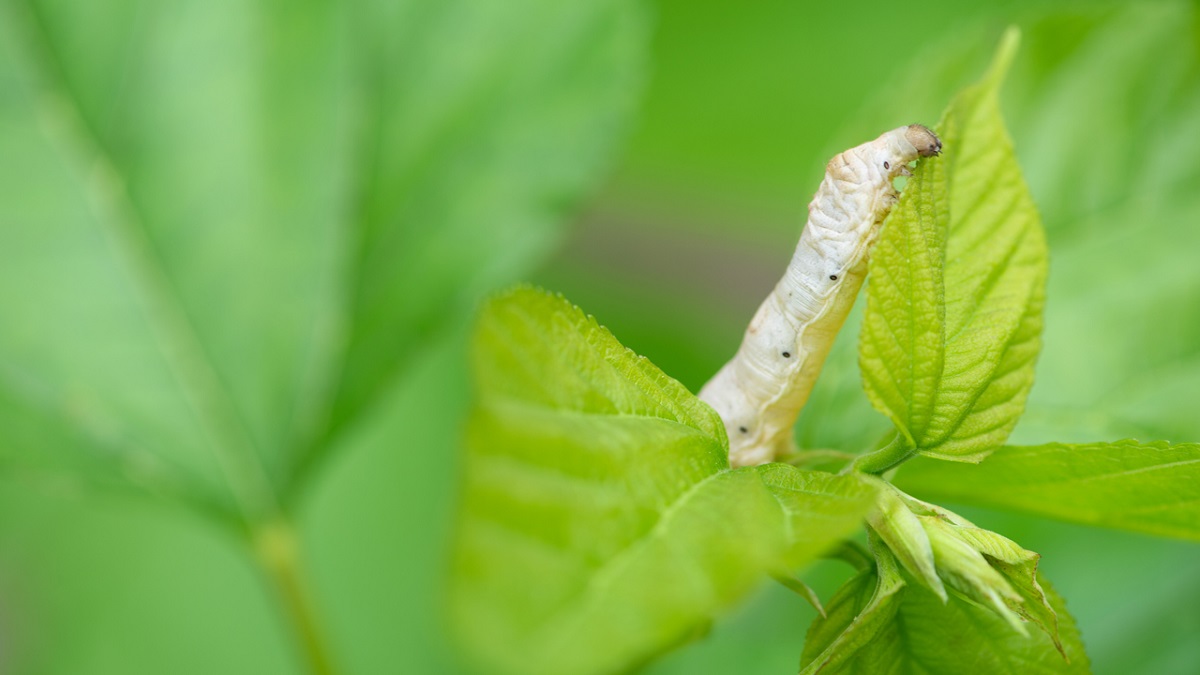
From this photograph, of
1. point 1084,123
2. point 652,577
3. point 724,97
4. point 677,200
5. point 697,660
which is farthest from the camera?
point 677,200

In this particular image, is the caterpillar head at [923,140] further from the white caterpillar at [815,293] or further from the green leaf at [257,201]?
the green leaf at [257,201]

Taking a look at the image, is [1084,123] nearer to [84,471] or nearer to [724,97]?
[724,97]

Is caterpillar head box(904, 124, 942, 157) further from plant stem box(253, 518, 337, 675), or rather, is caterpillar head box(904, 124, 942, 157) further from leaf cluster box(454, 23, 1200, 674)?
plant stem box(253, 518, 337, 675)

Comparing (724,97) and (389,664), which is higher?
(724,97)

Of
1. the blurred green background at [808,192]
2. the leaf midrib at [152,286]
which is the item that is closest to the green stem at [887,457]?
the blurred green background at [808,192]

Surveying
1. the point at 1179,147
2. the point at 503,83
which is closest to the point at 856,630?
the point at 503,83

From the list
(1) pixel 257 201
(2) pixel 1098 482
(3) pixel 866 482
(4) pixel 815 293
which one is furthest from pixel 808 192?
(3) pixel 866 482

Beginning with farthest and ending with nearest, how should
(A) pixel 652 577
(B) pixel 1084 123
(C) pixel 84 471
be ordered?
1. (B) pixel 1084 123
2. (C) pixel 84 471
3. (A) pixel 652 577
